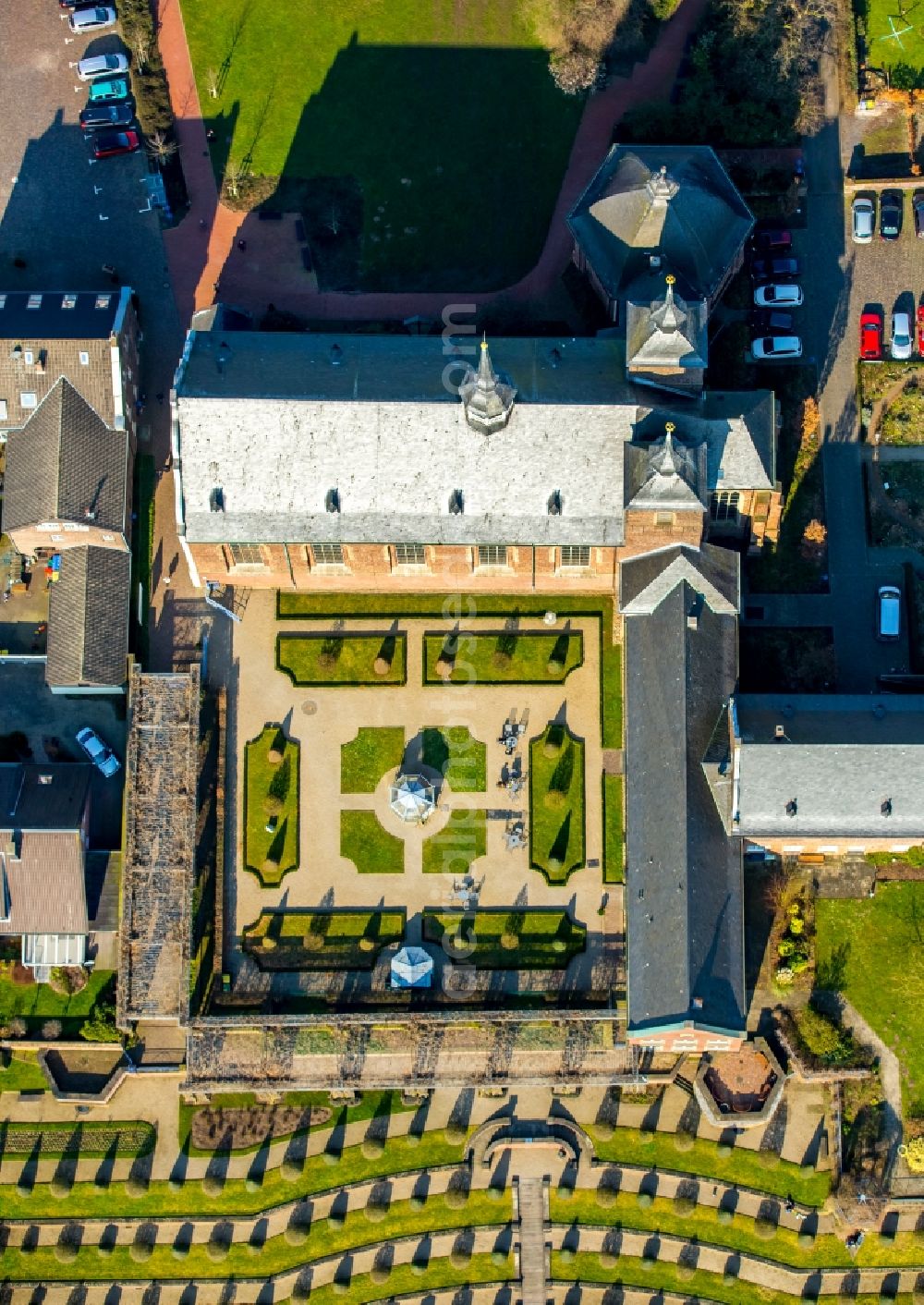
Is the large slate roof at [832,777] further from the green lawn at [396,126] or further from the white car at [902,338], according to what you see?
the green lawn at [396,126]

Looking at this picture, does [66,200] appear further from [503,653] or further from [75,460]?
[503,653]


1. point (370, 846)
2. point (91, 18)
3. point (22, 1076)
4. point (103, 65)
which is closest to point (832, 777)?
point (370, 846)

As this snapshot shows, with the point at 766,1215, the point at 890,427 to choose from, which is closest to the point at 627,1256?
the point at 766,1215

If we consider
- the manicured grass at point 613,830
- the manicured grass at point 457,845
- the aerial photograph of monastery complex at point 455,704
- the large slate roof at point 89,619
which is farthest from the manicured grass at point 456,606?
the manicured grass at point 457,845

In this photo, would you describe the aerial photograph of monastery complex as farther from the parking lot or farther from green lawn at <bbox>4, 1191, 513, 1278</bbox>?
the parking lot

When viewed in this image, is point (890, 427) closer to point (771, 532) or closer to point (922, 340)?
point (922, 340)

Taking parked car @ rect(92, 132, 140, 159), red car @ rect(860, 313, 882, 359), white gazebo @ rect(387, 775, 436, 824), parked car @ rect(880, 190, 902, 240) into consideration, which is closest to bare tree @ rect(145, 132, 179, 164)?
parked car @ rect(92, 132, 140, 159)
